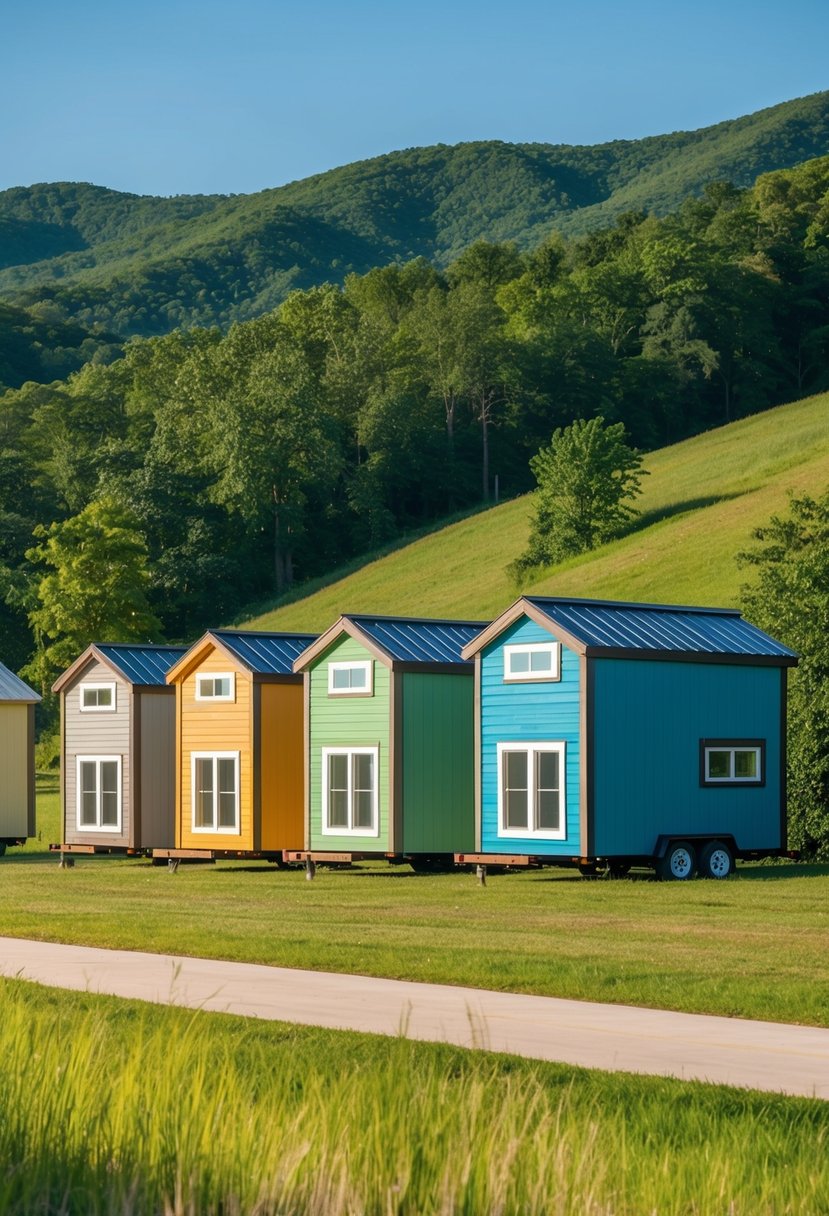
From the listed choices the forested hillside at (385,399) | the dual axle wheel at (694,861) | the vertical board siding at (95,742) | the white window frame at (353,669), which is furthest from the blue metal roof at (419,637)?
the forested hillside at (385,399)

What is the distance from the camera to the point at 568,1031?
1197 cm

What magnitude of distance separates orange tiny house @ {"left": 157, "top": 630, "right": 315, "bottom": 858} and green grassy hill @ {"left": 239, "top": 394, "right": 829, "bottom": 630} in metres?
23.2

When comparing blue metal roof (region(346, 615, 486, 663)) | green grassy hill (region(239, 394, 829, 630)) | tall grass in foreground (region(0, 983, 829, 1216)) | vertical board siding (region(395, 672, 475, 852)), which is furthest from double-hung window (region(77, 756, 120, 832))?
tall grass in foreground (region(0, 983, 829, 1216))

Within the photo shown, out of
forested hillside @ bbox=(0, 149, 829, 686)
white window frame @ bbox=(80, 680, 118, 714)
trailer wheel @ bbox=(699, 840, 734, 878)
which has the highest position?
forested hillside @ bbox=(0, 149, 829, 686)

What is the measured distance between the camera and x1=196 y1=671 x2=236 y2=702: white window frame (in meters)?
34.3

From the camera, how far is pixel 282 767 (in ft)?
112

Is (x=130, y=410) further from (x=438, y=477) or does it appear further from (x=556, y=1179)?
(x=556, y=1179)

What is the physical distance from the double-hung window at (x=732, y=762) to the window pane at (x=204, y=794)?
32.7 feet

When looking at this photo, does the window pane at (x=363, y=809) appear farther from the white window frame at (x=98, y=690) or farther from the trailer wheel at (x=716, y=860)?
the white window frame at (x=98, y=690)

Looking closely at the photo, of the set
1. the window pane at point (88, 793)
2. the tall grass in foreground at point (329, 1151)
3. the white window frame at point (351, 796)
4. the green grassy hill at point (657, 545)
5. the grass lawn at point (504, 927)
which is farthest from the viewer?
the green grassy hill at point (657, 545)

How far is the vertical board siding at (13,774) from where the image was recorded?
40156 millimetres

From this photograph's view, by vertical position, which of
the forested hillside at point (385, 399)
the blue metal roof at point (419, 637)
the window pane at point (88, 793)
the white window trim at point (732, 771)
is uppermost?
the forested hillside at point (385, 399)

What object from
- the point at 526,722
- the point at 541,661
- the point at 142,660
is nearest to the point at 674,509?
the point at 142,660

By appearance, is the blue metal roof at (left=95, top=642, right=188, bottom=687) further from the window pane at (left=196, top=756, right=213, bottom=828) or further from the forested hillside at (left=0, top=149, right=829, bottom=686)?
the forested hillside at (left=0, top=149, right=829, bottom=686)
